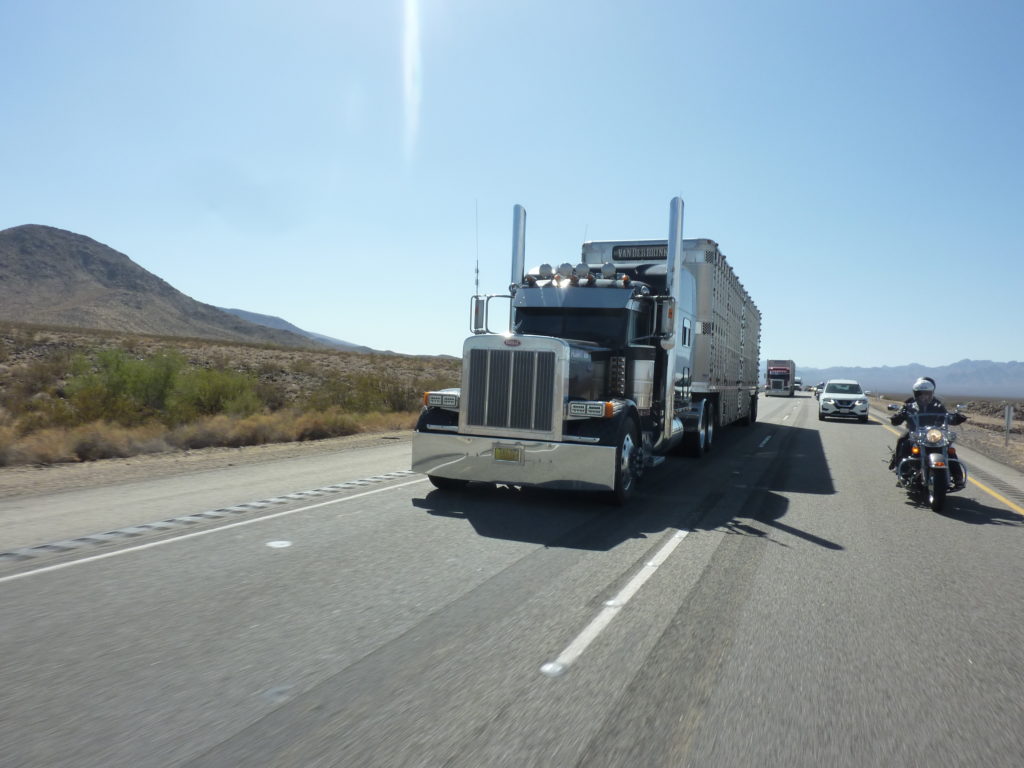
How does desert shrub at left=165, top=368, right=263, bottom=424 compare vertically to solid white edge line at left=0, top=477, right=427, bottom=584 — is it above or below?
above

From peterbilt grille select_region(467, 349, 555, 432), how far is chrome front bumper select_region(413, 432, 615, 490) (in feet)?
0.78

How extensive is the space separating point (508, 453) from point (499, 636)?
167 inches

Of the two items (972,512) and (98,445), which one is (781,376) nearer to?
(972,512)

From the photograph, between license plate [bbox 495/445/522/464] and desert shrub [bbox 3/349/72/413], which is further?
desert shrub [bbox 3/349/72/413]

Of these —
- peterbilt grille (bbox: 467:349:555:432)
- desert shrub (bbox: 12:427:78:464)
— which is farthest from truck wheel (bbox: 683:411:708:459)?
desert shrub (bbox: 12:427:78:464)

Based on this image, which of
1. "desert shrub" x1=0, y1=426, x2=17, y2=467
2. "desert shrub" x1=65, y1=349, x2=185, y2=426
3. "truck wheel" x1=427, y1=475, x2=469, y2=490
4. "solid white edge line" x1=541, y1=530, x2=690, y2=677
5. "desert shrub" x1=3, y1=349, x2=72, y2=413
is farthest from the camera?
"desert shrub" x1=3, y1=349, x2=72, y2=413

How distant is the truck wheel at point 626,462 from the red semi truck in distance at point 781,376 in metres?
54.5

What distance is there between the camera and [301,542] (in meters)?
6.80

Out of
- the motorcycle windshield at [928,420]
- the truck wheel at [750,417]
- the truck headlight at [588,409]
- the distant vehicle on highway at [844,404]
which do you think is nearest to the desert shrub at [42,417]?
the truck headlight at [588,409]

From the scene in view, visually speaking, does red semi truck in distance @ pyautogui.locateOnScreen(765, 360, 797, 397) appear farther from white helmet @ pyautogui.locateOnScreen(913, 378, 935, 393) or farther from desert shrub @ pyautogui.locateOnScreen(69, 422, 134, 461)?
desert shrub @ pyautogui.locateOnScreen(69, 422, 134, 461)

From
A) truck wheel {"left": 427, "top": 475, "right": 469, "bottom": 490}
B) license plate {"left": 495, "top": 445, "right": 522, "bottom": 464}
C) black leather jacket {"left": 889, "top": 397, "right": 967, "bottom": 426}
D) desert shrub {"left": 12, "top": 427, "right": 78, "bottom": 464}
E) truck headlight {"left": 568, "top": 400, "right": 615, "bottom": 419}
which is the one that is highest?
black leather jacket {"left": 889, "top": 397, "right": 967, "bottom": 426}

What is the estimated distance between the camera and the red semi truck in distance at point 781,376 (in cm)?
6119

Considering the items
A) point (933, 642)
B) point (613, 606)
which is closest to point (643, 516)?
point (613, 606)

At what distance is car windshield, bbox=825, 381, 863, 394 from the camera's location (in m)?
30.0
